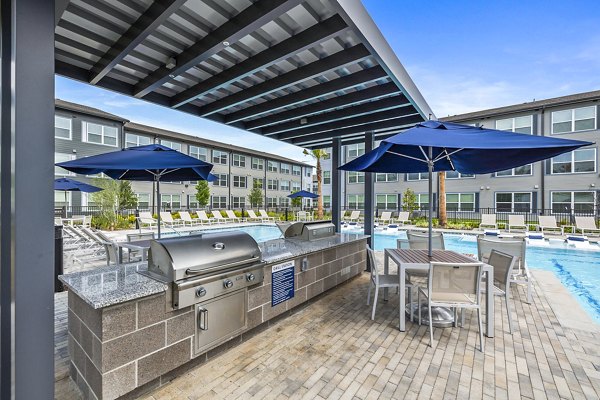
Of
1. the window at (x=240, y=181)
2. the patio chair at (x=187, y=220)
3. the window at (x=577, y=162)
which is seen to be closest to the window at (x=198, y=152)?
the window at (x=240, y=181)

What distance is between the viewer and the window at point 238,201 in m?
27.3

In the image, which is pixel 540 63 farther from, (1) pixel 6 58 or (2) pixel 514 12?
(1) pixel 6 58

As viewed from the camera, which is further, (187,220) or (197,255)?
(187,220)

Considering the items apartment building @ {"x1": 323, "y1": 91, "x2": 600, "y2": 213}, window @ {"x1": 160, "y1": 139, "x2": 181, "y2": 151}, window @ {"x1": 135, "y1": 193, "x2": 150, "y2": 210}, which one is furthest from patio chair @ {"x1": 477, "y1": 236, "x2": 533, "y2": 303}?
window @ {"x1": 160, "y1": 139, "x2": 181, "y2": 151}

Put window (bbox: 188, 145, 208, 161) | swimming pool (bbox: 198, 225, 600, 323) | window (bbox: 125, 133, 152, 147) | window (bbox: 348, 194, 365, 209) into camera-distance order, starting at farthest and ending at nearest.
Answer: window (bbox: 348, 194, 365, 209) < window (bbox: 188, 145, 208, 161) < window (bbox: 125, 133, 152, 147) < swimming pool (bbox: 198, 225, 600, 323)

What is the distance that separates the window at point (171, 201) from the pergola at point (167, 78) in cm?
1852

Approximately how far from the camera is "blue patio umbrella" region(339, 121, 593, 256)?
105 inches

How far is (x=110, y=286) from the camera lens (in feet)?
7.61

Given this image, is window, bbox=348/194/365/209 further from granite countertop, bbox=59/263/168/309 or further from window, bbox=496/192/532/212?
granite countertop, bbox=59/263/168/309

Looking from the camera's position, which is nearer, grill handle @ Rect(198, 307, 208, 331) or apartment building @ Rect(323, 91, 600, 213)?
grill handle @ Rect(198, 307, 208, 331)

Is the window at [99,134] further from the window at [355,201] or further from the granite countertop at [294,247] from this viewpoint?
the granite countertop at [294,247]

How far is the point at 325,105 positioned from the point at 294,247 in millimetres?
2486

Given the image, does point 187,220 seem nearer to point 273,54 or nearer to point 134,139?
point 134,139

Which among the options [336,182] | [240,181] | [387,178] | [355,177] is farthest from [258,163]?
[336,182]
